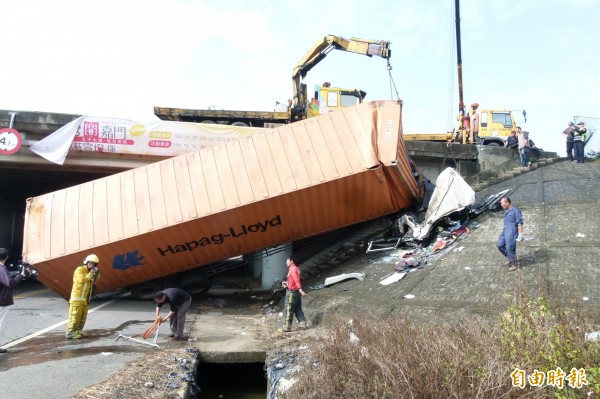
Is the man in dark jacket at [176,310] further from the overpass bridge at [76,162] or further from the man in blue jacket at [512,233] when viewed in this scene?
the overpass bridge at [76,162]

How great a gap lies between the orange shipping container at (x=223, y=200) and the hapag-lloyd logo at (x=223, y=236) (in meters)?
0.02

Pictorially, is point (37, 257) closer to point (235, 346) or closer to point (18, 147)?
point (18, 147)

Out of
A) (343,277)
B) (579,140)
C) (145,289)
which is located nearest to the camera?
(343,277)

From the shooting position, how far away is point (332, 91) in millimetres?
16297

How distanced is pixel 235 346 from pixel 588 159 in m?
13.7

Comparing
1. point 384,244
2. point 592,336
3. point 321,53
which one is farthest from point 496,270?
point 321,53

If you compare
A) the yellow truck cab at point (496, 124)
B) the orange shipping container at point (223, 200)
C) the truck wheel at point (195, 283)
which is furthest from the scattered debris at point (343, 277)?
the yellow truck cab at point (496, 124)

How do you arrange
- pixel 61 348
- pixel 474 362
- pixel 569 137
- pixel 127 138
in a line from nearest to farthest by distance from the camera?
pixel 474 362 < pixel 61 348 < pixel 127 138 < pixel 569 137

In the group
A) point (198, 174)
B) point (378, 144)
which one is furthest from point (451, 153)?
point (198, 174)

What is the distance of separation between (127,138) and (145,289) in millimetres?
4179

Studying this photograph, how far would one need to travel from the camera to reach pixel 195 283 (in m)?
10.5

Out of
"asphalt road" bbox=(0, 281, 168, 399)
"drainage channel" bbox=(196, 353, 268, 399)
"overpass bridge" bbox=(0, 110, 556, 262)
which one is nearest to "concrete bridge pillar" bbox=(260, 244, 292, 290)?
"asphalt road" bbox=(0, 281, 168, 399)

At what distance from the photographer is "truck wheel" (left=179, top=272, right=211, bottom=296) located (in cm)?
1033

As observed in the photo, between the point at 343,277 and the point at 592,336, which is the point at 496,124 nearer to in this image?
the point at 343,277
